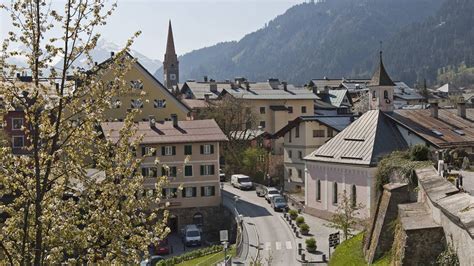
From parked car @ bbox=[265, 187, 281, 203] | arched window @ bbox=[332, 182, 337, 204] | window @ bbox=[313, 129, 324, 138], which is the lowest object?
parked car @ bbox=[265, 187, 281, 203]

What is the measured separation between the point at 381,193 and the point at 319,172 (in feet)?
58.5

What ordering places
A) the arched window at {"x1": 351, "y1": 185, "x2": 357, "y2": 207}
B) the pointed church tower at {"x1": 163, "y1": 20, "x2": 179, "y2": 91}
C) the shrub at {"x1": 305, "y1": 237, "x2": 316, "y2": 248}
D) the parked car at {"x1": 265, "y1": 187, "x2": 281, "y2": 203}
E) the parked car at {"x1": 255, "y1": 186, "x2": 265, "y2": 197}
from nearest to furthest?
the shrub at {"x1": 305, "y1": 237, "x2": 316, "y2": 248}
the arched window at {"x1": 351, "y1": 185, "x2": 357, "y2": 207}
the parked car at {"x1": 265, "y1": 187, "x2": 281, "y2": 203}
the parked car at {"x1": 255, "y1": 186, "x2": 265, "y2": 197}
the pointed church tower at {"x1": 163, "y1": 20, "x2": 179, "y2": 91}

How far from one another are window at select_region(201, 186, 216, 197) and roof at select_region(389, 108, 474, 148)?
16.8 m

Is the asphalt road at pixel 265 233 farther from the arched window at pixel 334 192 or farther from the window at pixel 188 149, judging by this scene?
the window at pixel 188 149

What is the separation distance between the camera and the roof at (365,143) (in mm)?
42156

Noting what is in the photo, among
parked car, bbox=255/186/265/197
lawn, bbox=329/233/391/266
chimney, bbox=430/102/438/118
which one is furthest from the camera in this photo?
parked car, bbox=255/186/265/197

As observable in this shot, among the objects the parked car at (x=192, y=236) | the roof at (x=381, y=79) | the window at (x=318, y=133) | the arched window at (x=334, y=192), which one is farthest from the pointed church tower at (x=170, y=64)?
the arched window at (x=334, y=192)

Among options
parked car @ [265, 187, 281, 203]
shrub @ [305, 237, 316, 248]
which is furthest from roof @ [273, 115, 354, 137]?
shrub @ [305, 237, 316, 248]

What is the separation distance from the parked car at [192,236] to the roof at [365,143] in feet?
34.1

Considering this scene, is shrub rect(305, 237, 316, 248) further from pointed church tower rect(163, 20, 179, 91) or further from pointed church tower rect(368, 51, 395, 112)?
pointed church tower rect(163, 20, 179, 91)

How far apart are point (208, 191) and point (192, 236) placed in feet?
21.9

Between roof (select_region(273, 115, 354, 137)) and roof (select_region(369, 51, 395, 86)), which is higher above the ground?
roof (select_region(369, 51, 395, 86))

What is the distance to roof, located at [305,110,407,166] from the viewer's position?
1660 inches

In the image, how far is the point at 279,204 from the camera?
51.4 meters
